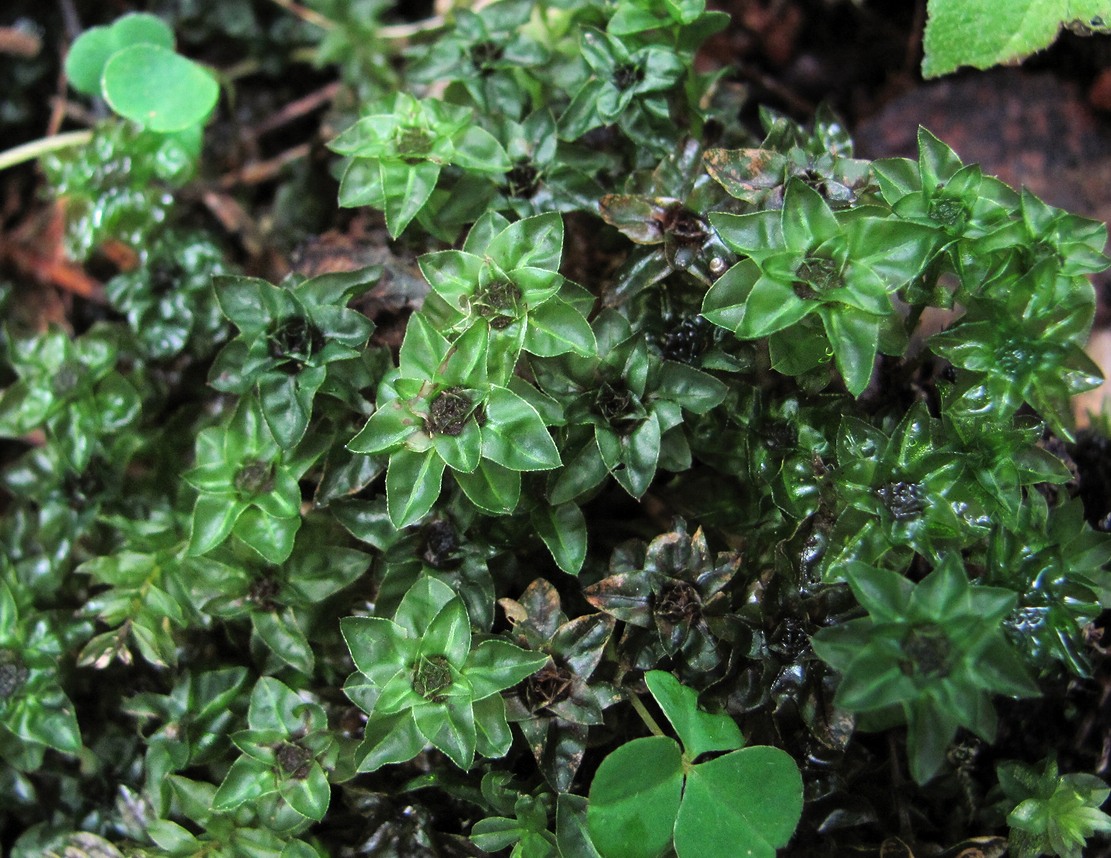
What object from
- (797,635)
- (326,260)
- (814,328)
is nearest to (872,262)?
(814,328)

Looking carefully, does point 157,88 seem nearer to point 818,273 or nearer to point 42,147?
point 42,147

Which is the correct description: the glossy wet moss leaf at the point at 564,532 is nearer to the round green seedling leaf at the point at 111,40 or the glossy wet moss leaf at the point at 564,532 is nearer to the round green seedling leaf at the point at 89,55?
the round green seedling leaf at the point at 111,40

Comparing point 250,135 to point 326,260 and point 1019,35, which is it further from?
point 1019,35

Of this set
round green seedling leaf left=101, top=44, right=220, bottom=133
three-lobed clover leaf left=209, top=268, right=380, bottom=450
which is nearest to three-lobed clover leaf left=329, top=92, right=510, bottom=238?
three-lobed clover leaf left=209, top=268, right=380, bottom=450

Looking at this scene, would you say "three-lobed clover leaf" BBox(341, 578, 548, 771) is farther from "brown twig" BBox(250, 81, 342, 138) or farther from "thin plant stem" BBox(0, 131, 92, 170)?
"brown twig" BBox(250, 81, 342, 138)

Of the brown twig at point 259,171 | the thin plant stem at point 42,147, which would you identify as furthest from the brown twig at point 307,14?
the thin plant stem at point 42,147
